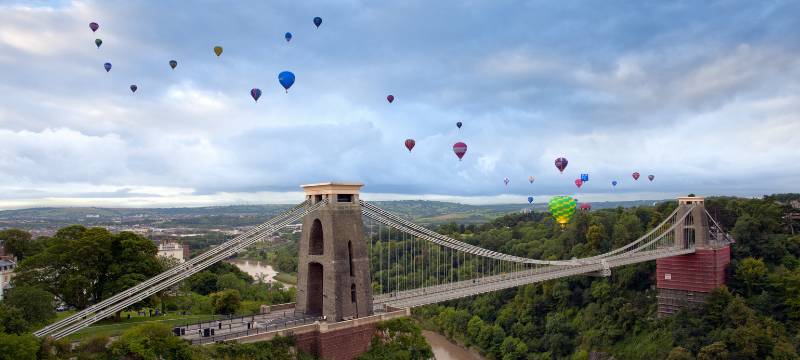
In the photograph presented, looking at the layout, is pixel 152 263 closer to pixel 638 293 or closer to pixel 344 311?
pixel 344 311

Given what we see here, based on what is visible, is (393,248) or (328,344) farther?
(393,248)

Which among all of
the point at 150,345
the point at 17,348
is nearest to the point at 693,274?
the point at 150,345

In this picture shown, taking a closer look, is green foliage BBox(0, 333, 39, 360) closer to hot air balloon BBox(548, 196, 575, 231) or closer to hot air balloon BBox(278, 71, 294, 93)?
hot air balloon BBox(278, 71, 294, 93)

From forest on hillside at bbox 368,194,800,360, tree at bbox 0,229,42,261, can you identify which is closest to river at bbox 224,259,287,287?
forest on hillside at bbox 368,194,800,360

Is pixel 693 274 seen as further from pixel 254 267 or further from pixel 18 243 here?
pixel 254 267

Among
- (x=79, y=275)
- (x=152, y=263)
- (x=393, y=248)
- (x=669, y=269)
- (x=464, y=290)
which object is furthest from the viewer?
(x=393, y=248)

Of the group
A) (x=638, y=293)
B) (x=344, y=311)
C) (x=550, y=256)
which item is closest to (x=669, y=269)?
(x=638, y=293)
